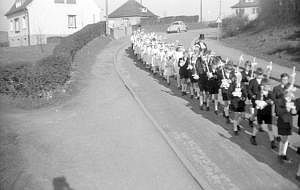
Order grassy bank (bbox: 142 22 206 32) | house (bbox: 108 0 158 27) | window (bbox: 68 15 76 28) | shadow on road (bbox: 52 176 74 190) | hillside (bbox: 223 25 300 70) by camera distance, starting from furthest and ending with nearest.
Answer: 1. house (bbox: 108 0 158 27)
2. grassy bank (bbox: 142 22 206 32)
3. window (bbox: 68 15 76 28)
4. hillside (bbox: 223 25 300 70)
5. shadow on road (bbox: 52 176 74 190)

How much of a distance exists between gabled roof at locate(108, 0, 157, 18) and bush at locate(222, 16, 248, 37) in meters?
38.1

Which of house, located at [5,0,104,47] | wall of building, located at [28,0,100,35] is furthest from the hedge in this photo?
wall of building, located at [28,0,100,35]

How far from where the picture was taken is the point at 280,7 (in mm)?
36656

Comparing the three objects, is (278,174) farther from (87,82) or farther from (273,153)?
(87,82)

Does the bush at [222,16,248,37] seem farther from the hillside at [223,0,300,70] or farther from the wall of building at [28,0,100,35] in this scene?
the wall of building at [28,0,100,35]

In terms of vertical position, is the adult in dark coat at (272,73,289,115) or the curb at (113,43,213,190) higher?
the adult in dark coat at (272,73,289,115)

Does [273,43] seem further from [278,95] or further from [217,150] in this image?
[278,95]

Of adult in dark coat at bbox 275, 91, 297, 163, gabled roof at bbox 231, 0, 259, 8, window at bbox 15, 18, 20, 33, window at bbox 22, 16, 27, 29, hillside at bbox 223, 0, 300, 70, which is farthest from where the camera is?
gabled roof at bbox 231, 0, 259, 8

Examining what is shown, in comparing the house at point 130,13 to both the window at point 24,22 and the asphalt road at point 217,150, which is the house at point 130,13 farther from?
the asphalt road at point 217,150

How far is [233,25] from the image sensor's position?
40.7 metres

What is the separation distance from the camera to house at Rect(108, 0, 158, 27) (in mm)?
78000

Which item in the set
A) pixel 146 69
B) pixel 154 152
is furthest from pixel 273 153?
pixel 146 69

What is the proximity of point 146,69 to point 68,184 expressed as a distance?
48.3ft

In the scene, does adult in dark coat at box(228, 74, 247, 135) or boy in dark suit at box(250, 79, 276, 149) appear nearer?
boy in dark suit at box(250, 79, 276, 149)
